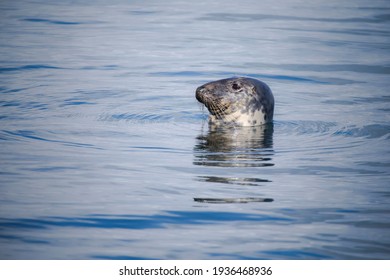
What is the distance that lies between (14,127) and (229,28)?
1326cm

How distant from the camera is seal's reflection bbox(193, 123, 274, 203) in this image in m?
9.31

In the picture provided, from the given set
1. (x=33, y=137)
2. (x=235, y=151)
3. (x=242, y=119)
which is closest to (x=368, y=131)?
(x=242, y=119)

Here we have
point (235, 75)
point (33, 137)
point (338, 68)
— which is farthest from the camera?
point (338, 68)

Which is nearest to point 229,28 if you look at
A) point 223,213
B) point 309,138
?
point 309,138

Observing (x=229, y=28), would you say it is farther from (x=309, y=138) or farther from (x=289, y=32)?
(x=309, y=138)

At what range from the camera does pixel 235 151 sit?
10.6 metres

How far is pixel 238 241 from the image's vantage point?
7.50 meters

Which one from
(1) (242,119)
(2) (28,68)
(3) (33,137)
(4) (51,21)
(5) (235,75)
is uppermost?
(1) (242,119)

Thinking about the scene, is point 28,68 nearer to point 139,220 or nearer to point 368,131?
point 368,131

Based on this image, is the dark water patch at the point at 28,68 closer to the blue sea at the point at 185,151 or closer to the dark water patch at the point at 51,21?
the blue sea at the point at 185,151

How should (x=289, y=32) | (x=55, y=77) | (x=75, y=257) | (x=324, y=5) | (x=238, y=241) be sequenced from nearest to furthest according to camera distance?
(x=75, y=257)
(x=238, y=241)
(x=55, y=77)
(x=289, y=32)
(x=324, y=5)

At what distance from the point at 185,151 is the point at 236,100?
176 centimetres

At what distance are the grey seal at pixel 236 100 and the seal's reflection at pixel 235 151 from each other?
0.16m

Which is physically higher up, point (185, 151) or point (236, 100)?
point (236, 100)
